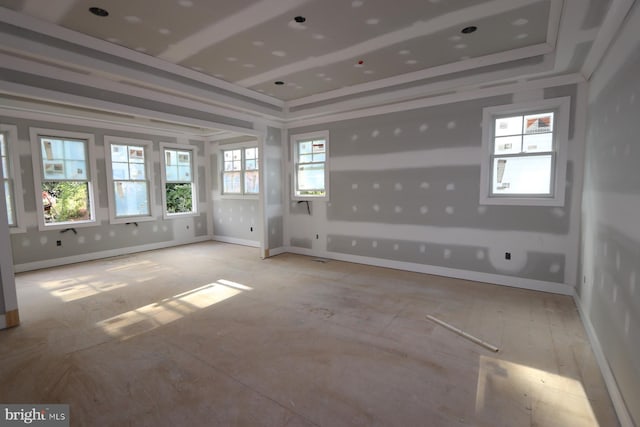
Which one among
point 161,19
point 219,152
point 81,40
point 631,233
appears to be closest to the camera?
point 631,233

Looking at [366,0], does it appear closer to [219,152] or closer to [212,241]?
[219,152]

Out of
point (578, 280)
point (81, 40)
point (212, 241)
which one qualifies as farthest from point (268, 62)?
point (212, 241)

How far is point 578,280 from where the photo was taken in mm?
3713

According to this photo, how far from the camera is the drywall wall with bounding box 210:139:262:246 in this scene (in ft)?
23.8

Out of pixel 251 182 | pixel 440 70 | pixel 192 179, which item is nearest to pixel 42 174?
pixel 192 179

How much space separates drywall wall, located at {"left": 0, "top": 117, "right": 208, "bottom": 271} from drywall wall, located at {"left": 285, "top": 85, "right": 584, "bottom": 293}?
11.3 ft

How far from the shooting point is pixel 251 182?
23.8 ft

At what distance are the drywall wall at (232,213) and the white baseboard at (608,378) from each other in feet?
19.3

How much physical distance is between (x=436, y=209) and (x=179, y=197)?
Result: 5.95 meters

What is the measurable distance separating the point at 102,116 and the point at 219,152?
254cm

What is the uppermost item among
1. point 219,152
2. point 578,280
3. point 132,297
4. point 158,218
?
point 219,152

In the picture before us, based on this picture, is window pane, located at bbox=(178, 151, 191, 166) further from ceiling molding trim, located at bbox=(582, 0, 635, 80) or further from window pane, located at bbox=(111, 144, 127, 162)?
ceiling molding trim, located at bbox=(582, 0, 635, 80)

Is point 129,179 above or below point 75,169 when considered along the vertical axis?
below

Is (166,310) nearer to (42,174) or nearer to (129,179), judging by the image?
(42,174)
